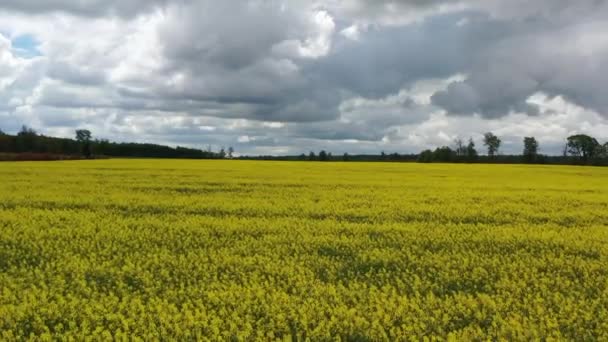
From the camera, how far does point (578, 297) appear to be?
23.6 ft

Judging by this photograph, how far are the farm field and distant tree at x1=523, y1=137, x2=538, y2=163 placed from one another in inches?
3474

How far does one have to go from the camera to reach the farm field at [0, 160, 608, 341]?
5.95m

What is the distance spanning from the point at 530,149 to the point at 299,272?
4127 inches

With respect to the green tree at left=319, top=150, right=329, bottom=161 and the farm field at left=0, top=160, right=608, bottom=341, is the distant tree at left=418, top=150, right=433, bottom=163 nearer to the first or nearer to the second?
the green tree at left=319, top=150, right=329, bottom=161

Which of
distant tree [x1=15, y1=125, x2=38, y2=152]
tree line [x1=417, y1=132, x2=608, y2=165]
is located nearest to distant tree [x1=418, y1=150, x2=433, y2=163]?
tree line [x1=417, y1=132, x2=608, y2=165]

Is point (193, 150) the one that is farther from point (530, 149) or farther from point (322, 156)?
point (530, 149)

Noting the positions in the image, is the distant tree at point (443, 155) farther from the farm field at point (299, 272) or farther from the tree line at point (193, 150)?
the farm field at point (299, 272)

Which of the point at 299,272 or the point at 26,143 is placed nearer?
the point at 299,272

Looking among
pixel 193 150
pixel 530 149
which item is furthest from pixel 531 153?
pixel 193 150

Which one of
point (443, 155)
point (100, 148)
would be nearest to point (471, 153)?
point (443, 155)

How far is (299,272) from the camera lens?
8203mm

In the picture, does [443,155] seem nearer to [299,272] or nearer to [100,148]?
[100,148]

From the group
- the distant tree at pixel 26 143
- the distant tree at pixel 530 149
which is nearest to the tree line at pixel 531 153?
the distant tree at pixel 530 149

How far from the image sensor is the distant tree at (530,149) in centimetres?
9756
